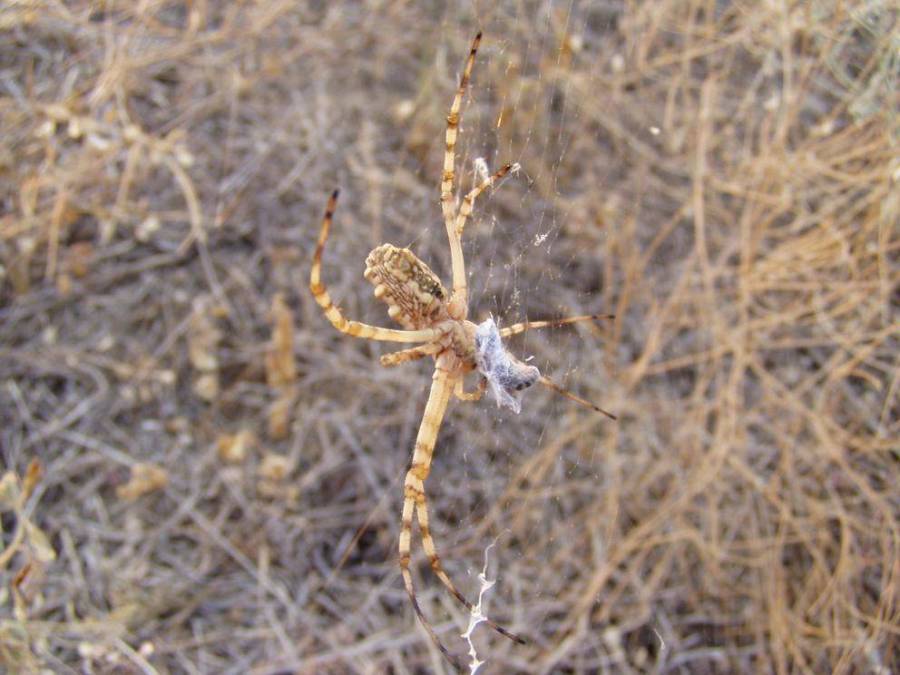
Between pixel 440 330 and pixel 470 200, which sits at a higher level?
pixel 470 200

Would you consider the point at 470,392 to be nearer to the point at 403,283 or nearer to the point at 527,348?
the point at 403,283

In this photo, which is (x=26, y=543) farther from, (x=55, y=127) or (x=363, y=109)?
(x=363, y=109)

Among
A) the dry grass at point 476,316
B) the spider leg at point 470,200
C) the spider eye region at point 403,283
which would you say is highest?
the spider leg at point 470,200

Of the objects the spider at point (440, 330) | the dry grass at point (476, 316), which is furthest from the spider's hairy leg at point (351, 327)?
the dry grass at point (476, 316)

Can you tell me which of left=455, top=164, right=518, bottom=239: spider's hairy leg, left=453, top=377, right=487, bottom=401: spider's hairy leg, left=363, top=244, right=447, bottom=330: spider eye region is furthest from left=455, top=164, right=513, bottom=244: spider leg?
left=453, top=377, right=487, bottom=401: spider's hairy leg

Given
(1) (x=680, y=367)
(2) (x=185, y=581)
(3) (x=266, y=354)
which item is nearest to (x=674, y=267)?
(1) (x=680, y=367)

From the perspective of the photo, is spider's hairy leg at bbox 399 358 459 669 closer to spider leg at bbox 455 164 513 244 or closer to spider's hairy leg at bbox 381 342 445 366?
spider's hairy leg at bbox 381 342 445 366

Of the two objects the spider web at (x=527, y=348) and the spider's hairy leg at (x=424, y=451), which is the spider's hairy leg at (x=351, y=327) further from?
the spider web at (x=527, y=348)

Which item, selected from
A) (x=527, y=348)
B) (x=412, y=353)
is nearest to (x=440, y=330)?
(x=412, y=353)
